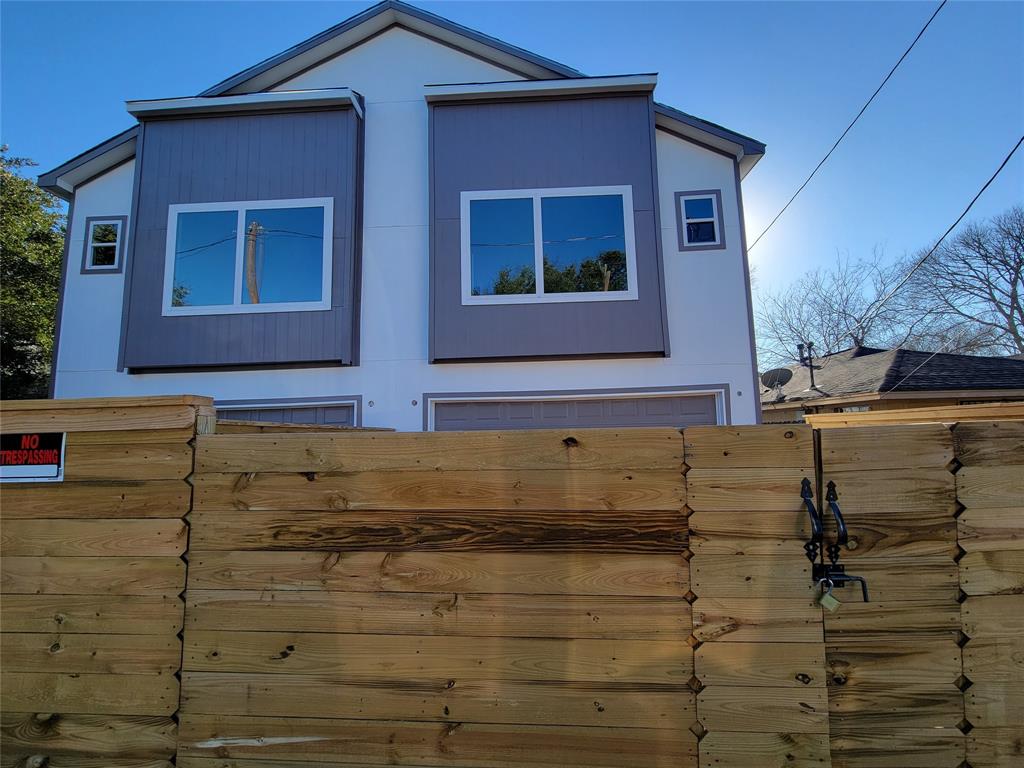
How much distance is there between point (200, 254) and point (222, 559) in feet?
20.4

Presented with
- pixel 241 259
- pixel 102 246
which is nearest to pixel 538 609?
pixel 241 259

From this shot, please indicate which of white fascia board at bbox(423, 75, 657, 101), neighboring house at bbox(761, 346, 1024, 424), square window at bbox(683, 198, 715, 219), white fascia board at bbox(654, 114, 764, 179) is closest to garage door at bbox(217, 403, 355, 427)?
white fascia board at bbox(423, 75, 657, 101)

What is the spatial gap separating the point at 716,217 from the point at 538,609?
6.42m

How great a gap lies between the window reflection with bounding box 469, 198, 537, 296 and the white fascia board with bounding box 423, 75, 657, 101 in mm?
1375

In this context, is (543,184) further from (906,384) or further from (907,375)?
(907,375)

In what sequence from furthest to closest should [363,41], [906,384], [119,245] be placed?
[906,384] < [363,41] < [119,245]

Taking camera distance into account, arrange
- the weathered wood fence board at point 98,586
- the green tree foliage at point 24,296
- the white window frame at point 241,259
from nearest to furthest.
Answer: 1. the weathered wood fence board at point 98,586
2. the white window frame at point 241,259
3. the green tree foliage at point 24,296

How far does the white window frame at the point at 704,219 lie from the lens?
23.9 ft

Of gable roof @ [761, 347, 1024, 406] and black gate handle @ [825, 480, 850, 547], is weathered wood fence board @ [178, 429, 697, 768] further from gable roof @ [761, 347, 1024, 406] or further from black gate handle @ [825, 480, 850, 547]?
gable roof @ [761, 347, 1024, 406]

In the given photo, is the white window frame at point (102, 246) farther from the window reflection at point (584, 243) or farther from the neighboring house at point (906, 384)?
the neighboring house at point (906, 384)

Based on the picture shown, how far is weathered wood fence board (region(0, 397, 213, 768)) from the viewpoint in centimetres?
234

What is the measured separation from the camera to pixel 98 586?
2.43 metres

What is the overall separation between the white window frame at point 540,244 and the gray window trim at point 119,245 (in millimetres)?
4614

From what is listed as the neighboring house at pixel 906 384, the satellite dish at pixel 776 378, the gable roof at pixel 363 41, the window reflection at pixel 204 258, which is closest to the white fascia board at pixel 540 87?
the gable roof at pixel 363 41
